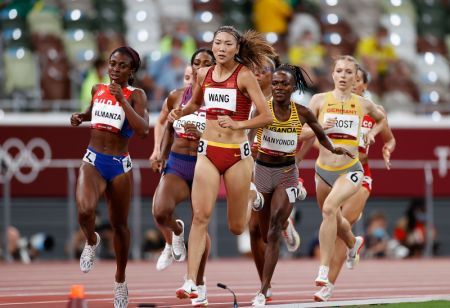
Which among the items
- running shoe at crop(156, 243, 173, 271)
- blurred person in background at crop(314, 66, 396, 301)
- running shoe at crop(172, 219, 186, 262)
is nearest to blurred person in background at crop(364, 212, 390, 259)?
blurred person in background at crop(314, 66, 396, 301)

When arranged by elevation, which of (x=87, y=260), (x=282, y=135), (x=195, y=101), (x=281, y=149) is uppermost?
(x=195, y=101)

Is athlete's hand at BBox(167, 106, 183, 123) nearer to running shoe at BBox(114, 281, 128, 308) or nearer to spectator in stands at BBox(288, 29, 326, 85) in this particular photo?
running shoe at BBox(114, 281, 128, 308)

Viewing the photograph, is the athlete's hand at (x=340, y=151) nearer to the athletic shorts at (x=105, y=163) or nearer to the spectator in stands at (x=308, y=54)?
the athletic shorts at (x=105, y=163)

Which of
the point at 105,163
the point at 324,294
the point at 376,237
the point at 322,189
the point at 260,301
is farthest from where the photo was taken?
the point at 376,237

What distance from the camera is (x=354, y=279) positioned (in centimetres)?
1752

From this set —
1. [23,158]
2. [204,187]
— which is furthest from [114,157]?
[23,158]

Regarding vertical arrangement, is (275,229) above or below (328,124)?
below

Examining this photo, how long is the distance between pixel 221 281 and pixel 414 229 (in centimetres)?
818

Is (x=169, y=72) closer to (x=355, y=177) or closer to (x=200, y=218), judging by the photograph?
(x=355, y=177)

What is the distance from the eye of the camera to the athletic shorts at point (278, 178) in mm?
13000

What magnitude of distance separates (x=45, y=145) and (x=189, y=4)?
17.5 feet

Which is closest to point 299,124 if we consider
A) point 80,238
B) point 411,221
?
point 80,238

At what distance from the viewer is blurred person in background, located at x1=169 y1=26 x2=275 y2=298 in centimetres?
1185

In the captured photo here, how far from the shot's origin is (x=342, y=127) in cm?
1419
